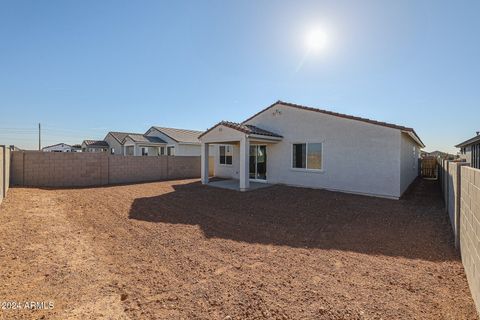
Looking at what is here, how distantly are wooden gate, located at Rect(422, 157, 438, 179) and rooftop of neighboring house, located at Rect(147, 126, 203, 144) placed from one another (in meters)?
23.0

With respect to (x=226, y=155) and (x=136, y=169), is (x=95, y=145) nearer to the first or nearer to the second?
(x=136, y=169)

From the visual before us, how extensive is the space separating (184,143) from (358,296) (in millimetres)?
25158

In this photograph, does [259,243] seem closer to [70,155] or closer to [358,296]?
[358,296]

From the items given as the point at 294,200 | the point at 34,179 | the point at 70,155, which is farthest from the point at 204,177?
the point at 34,179

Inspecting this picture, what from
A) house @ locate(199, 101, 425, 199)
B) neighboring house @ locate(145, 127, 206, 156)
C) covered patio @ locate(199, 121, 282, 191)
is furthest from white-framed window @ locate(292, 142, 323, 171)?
neighboring house @ locate(145, 127, 206, 156)

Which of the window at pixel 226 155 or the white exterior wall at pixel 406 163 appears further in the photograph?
the window at pixel 226 155

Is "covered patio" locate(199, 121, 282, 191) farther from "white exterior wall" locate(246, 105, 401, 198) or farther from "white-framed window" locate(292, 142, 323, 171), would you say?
"white-framed window" locate(292, 142, 323, 171)

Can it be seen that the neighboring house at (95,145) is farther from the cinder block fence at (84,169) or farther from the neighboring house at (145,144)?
the cinder block fence at (84,169)

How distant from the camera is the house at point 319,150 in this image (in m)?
10.6

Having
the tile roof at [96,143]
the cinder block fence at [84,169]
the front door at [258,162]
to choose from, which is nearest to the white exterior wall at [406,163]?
the front door at [258,162]

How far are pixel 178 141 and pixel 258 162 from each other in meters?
14.2

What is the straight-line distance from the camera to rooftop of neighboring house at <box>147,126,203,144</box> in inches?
1087

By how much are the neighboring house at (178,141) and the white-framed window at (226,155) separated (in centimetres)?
979

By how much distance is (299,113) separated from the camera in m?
13.2
